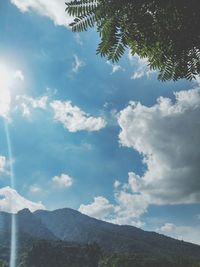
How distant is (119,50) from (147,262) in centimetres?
19664

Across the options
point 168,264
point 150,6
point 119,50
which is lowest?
point 119,50

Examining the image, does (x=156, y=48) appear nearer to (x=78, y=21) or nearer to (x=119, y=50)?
(x=119, y=50)

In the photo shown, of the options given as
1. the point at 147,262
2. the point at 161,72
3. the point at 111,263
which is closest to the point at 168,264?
the point at 147,262

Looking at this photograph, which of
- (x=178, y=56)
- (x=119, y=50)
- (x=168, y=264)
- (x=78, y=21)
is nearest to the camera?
(x=78, y=21)

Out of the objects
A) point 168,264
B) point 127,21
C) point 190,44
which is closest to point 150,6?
point 127,21

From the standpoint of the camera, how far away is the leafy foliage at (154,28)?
5.23 metres

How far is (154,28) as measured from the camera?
5742 millimetres

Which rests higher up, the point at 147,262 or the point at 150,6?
the point at 147,262

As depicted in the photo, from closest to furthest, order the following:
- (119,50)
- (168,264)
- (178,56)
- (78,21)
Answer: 1. (78,21)
2. (119,50)
3. (178,56)
4. (168,264)

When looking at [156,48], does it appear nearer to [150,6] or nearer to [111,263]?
Result: [150,6]

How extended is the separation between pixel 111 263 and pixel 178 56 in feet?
657

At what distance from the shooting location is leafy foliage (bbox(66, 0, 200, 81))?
17.2ft

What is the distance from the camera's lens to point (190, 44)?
5.74m

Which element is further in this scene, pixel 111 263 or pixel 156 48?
pixel 111 263
